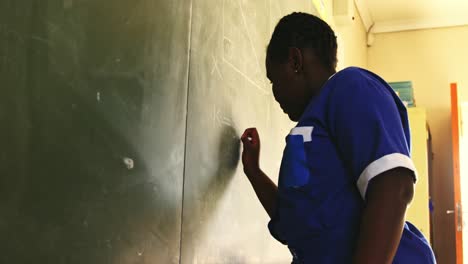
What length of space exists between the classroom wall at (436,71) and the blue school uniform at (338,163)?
343cm

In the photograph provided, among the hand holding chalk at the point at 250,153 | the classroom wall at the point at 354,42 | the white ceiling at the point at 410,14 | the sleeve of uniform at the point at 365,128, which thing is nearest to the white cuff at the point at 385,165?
the sleeve of uniform at the point at 365,128

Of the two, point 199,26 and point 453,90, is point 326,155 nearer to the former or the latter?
point 199,26

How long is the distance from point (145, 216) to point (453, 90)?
3.22m

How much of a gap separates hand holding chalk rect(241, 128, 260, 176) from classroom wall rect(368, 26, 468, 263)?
10.5 ft

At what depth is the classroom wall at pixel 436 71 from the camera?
3.85 metres

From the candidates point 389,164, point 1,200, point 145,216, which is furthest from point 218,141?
point 1,200

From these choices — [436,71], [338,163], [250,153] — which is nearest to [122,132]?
[338,163]

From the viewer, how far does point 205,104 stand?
93 centimetres

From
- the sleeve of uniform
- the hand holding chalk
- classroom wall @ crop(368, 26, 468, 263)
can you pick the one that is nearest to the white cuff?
the sleeve of uniform

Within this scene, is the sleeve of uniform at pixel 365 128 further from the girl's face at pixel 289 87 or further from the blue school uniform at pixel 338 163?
the girl's face at pixel 289 87

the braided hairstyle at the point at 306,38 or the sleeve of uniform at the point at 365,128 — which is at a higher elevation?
the braided hairstyle at the point at 306,38

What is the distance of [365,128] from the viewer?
26.8 inches

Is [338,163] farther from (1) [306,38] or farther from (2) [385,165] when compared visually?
(1) [306,38]

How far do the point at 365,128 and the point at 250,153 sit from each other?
18.5 inches
